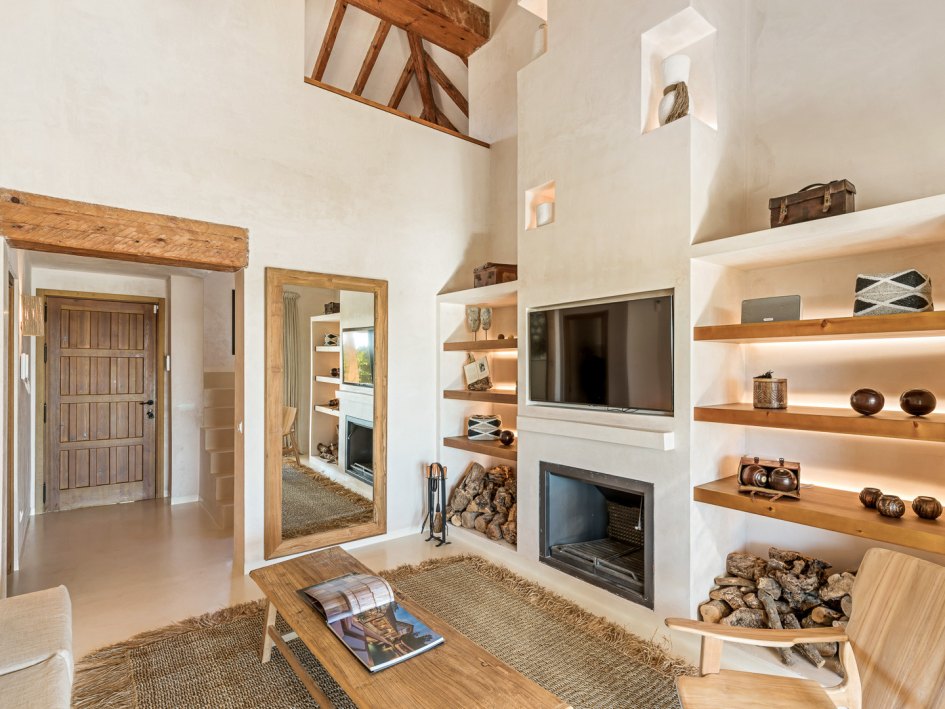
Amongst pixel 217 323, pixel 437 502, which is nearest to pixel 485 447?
pixel 437 502

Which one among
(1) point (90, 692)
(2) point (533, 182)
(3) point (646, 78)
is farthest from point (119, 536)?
(3) point (646, 78)

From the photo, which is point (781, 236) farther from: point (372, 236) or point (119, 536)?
point (119, 536)

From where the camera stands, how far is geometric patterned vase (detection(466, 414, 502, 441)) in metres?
4.33

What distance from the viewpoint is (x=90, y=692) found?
232cm

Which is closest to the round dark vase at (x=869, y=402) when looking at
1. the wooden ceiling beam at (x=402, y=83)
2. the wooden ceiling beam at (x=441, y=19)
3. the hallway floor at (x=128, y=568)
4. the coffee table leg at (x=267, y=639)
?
the coffee table leg at (x=267, y=639)

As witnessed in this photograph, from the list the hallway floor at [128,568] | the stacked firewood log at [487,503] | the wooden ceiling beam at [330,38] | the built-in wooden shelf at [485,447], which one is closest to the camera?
the hallway floor at [128,568]

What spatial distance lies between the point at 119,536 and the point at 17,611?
8.16 ft

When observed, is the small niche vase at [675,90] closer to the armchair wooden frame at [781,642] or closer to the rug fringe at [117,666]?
the armchair wooden frame at [781,642]

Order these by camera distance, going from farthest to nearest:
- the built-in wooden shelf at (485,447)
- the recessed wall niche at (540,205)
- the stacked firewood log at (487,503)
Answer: the stacked firewood log at (487,503), the built-in wooden shelf at (485,447), the recessed wall niche at (540,205)

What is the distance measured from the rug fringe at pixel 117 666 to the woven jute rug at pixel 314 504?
823 mm

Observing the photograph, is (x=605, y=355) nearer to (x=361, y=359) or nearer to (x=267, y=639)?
(x=361, y=359)

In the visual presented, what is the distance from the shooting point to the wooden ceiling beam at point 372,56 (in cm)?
511

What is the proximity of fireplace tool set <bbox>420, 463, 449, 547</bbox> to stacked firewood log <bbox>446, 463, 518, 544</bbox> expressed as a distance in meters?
0.15

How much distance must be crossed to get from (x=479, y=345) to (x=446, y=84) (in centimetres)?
311
